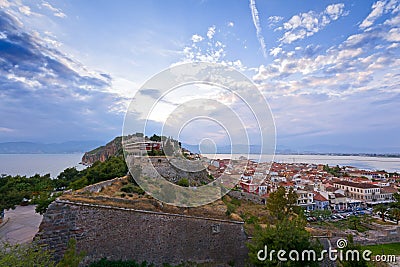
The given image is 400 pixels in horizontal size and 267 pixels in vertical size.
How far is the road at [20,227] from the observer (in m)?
7.97

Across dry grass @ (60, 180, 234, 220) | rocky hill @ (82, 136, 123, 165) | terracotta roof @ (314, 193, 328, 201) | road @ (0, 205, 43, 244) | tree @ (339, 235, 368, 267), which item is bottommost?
terracotta roof @ (314, 193, 328, 201)

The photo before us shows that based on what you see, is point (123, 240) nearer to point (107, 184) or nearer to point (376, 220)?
point (107, 184)

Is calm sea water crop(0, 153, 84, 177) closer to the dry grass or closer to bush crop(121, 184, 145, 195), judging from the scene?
bush crop(121, 184, 145, 195)

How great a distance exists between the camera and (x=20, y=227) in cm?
959

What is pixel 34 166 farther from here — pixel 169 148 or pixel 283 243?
pixel 283 243

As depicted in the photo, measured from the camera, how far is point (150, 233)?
331 inches

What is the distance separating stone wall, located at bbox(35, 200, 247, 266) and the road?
5.67 feet

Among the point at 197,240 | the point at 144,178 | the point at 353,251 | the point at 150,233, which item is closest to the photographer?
the point at 353,251

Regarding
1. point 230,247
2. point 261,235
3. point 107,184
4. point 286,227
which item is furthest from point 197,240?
point 107,184

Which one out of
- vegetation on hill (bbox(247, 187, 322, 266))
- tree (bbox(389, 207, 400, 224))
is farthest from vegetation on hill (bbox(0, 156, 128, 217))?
tree (bbox(389, 207, 400, 224))

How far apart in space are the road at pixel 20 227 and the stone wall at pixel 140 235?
1729mm

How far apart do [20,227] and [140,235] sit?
5.45m

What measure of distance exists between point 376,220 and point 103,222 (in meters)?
26.6

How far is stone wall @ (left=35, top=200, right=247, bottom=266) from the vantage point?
22.0ft
